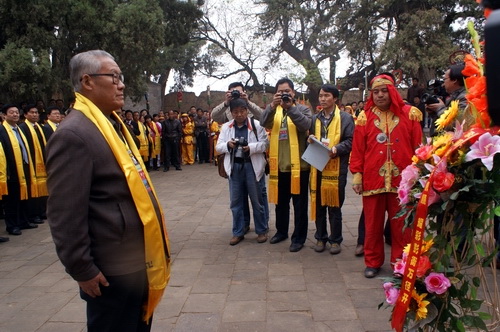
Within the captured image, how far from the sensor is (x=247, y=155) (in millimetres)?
5137

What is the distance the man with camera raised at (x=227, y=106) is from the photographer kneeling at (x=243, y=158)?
2.4 inches

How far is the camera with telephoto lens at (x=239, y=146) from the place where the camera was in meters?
5.10

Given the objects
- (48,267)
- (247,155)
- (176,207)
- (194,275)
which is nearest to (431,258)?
(194,275)

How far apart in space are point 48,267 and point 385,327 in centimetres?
350

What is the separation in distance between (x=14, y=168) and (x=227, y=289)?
4.08 meters

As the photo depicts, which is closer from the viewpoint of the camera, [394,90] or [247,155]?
[394,90]

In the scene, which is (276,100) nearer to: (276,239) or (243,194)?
(243,194)

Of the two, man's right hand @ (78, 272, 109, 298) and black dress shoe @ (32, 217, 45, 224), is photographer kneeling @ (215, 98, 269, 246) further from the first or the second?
black dress shoe @ (32, 217, 45, 224)

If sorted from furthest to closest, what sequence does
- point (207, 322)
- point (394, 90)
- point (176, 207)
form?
point (176, 207) → point (394, 90) → point (207, 322)

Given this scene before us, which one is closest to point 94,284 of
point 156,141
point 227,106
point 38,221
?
point 227,106

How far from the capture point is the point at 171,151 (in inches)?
542

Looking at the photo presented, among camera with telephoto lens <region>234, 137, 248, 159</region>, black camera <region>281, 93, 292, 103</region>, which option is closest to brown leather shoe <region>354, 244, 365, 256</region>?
camera with telephoto lens <region>234, 137, 248, 159</region>

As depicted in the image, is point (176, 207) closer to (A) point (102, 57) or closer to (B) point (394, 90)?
(B) point (394, 90)

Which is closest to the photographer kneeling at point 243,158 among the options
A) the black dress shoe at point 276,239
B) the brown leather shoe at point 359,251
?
the black dress shoe at point 276,239
